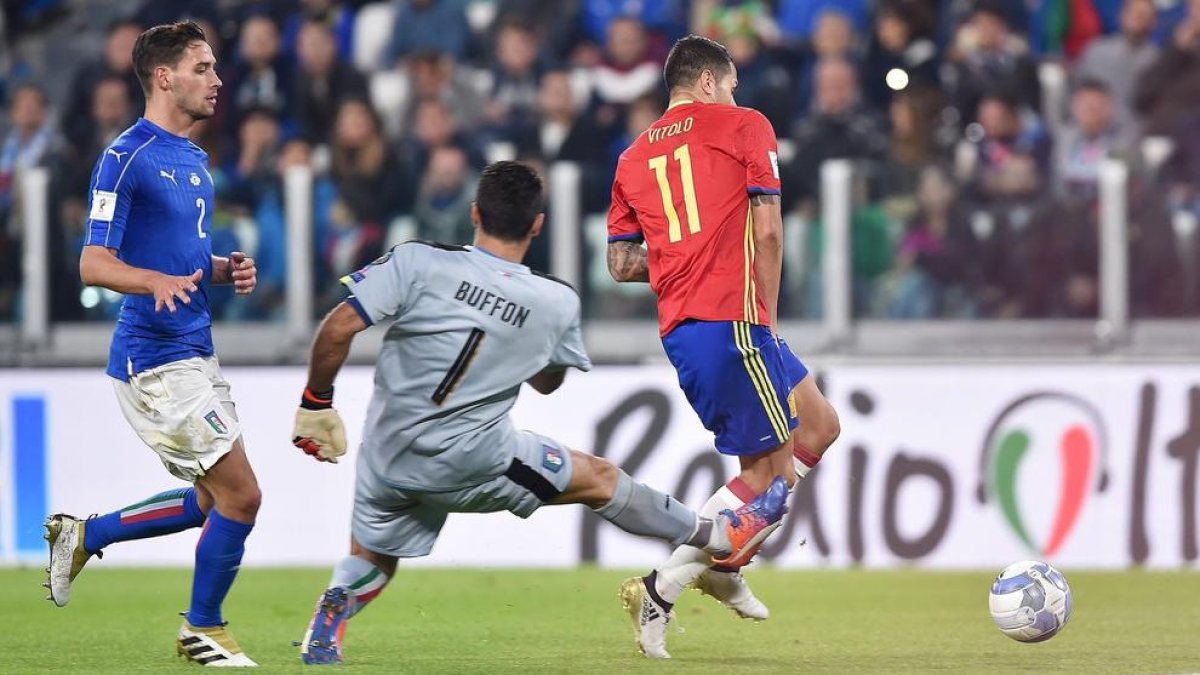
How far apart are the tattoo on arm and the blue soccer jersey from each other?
4.72 ft

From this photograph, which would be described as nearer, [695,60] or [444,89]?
[695,60]

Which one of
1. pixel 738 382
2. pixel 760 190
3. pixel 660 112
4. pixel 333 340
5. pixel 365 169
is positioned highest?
pixel 660 112

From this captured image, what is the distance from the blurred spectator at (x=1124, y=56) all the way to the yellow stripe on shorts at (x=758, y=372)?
18.6 ft

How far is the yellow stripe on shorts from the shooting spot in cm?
617

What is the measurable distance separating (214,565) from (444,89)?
6623 mm

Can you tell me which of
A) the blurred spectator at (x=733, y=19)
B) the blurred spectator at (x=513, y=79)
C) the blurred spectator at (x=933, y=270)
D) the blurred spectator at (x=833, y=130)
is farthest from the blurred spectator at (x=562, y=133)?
the blurred spectator at (x=933, y=270)

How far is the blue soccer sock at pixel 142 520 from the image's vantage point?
20.0 feet

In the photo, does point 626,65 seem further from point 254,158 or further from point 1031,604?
point 1031,604

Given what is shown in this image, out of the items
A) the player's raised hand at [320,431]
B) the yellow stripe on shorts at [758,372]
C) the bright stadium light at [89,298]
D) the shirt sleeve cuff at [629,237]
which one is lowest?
the player's raised hand at [320,431]

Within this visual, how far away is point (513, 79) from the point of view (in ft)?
39.4

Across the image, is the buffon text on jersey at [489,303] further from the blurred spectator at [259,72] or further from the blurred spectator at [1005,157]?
the blurred spectator at [259,72]

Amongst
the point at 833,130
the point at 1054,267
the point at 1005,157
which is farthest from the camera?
the point at 833,130

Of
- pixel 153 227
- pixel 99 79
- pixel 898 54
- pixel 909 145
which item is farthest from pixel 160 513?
pixel 898 54

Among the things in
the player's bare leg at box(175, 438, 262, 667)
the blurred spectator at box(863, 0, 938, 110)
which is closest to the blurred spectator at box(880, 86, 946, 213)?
the blurred spectator at box(863, 0, 938, 110)
